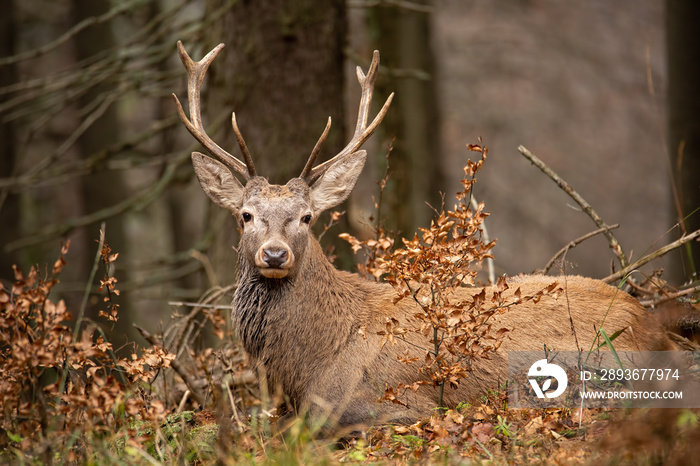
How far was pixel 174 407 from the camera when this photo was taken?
5621 mm

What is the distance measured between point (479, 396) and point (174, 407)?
2.25 meters

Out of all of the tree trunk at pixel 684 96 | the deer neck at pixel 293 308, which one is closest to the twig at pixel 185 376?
the deer neck at pixel 293 308

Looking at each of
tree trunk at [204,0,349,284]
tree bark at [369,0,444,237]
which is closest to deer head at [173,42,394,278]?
tree trunk at [204,0,349,284]

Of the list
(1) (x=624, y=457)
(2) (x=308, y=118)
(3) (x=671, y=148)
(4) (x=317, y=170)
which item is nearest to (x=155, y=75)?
(2) (x=308, y=118)

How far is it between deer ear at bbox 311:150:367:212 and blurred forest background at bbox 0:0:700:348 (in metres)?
0.38

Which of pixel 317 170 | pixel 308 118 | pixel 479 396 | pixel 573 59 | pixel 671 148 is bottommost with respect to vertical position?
pixel 479 396

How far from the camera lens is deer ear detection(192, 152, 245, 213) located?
5516mm

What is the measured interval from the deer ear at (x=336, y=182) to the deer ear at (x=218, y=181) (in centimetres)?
56

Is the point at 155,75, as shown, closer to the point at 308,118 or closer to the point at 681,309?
the point at 308,118

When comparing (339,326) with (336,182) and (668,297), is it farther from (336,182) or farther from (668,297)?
(668,297)

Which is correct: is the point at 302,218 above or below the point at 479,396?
above

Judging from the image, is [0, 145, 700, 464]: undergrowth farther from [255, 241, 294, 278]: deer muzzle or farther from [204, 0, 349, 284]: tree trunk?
[204, 0, 349, 284]: tree trunk

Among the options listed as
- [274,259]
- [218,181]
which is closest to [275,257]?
[274,259]

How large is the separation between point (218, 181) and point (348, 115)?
7608 millimetres
